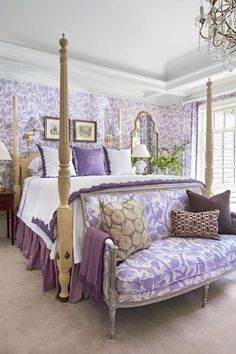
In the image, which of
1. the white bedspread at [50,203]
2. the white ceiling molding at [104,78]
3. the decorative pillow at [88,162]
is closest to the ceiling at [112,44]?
the white ceiling molding at [104,78]

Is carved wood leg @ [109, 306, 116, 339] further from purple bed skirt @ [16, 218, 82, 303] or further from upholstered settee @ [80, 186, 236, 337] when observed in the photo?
purple bed skirt @ [16, 218, 82, 303]

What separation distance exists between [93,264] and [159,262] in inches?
17.4

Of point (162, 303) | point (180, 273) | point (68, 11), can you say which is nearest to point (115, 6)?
point (68, 11)

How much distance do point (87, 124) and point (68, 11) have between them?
6.54ft

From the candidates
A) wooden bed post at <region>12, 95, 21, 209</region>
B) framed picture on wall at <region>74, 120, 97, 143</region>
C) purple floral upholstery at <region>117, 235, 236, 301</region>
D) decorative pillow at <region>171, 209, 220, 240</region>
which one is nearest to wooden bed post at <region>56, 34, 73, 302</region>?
purple floral upholstery at <region>117, 235, 236, 301</region>

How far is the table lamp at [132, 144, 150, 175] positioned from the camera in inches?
184

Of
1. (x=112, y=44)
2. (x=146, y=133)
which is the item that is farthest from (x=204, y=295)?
(x=146, y=133)

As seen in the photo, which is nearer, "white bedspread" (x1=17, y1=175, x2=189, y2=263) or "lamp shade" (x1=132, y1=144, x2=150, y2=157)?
"white bedspread" (x1=17, y1=175, x2=189, y2=263)

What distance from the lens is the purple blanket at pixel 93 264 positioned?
5.59ft

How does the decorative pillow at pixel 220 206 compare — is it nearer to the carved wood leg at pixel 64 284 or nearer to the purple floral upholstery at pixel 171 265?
the purple floral upholstery at pixel 171 265

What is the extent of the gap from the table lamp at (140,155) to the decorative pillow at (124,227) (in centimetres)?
270

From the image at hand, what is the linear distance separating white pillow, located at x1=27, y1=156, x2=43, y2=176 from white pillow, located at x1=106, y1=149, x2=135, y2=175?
1053 millimetres

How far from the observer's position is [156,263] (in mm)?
1729

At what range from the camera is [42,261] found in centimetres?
243
